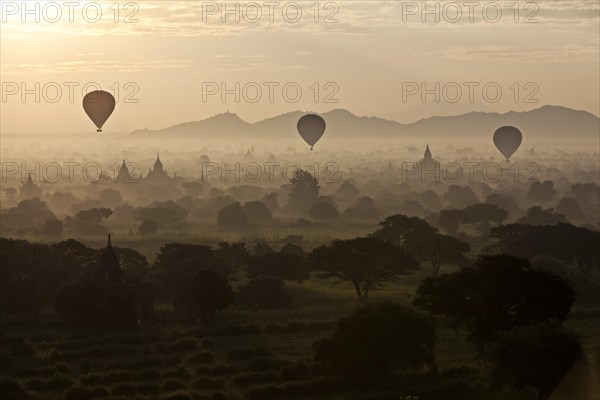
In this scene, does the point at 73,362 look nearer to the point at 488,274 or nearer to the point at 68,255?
the point at 488,274

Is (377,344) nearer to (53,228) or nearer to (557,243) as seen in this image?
(557,243)

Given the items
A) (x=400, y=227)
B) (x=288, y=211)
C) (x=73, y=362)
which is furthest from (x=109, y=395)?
(x=288, y=211)

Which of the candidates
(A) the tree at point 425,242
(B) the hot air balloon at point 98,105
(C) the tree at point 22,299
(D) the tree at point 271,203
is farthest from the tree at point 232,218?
(C) the tree at point 22,299

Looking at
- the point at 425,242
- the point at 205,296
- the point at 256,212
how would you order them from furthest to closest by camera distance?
the point at 256,212 → the point at 425,242 → the point at 205,296

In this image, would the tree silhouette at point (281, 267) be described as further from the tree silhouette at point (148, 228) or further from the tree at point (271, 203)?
the tree at point (271, 203)

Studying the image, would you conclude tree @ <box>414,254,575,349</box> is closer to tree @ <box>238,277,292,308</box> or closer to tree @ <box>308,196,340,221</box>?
tree @ <box>238,277,292,308</box>

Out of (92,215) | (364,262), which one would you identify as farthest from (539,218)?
(364,262)
